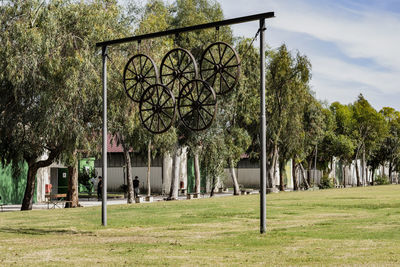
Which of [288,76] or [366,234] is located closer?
[366,234]

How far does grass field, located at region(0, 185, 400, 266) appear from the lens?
10.9 metres

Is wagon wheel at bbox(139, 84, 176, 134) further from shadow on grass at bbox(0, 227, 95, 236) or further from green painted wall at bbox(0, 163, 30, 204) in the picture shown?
green painted wall at bbox(0, 163, 30, 204)

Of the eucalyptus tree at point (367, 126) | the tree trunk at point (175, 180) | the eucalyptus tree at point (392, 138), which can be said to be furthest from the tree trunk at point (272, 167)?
the eucalyptus tree at point (392, 138)

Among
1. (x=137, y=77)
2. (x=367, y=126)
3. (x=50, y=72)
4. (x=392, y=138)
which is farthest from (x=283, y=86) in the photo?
(x=392, y=138)

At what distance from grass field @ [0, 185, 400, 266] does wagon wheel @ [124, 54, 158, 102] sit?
4.06 m

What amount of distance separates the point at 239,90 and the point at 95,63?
15.5 metres

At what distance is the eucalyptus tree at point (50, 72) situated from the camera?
25.5 m

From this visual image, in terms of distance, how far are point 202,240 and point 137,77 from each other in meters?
5.31

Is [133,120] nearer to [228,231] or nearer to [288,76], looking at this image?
[228,231]

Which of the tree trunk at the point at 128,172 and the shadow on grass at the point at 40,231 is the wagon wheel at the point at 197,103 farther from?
the tree trunk at the point at 128,172

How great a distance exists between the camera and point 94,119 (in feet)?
91.2

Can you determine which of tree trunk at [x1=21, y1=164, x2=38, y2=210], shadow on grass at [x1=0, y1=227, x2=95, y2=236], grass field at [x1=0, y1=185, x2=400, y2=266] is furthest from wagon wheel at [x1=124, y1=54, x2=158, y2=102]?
tree trunk at [x1=21, y1=164, x2=38, y2=210]

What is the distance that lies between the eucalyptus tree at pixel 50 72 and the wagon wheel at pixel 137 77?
1.53m

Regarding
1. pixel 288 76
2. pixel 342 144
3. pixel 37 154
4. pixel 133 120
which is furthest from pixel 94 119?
pixel 342 144
